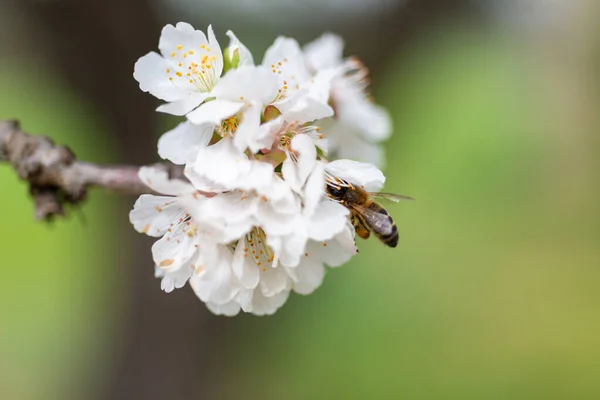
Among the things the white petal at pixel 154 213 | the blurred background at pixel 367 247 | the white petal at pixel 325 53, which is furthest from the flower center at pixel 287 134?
the blurred background at pixel 367 247

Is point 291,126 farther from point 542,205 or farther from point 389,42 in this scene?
point 542,205

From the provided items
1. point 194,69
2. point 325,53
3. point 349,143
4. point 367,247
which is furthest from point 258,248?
point 367,247

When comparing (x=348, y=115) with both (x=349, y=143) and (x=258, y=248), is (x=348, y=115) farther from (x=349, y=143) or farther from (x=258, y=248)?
(x=258, y=248)

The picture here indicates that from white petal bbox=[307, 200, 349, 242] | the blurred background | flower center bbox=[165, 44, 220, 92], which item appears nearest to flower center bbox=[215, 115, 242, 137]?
flower center bbox=[165, 44, 220, 92]

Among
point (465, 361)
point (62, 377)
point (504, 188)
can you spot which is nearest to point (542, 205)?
point (504, 188)

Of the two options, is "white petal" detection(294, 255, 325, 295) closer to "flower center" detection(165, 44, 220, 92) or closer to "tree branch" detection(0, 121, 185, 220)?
"flower center" detection(165, 44, 220, 92)

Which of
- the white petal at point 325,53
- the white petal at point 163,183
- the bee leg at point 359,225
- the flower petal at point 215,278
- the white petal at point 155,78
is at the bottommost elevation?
the flower petal at point 215,278

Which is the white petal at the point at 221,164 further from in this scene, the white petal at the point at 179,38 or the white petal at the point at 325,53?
the white petal at the point at 325,53
